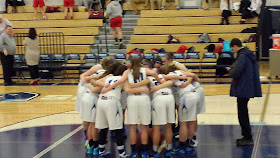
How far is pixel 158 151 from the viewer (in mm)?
8508

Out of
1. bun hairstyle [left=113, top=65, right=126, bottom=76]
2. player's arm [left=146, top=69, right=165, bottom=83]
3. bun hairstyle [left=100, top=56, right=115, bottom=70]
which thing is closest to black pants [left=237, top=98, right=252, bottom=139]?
player's arm [left=146, top=69, right=165, bottom=83]

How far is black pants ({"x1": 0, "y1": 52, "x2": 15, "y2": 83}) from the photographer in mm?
16375

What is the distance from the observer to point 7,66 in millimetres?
16453

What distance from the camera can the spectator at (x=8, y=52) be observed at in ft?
52.2

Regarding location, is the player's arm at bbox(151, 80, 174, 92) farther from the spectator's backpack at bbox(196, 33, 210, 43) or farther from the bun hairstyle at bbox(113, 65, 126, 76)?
the spectator's backpack at bbox(196, 33, 210, 43)

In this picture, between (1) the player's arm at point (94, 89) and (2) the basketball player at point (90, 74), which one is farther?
(2) the basketball player at point (90, 74)

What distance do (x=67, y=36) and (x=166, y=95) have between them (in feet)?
37.9

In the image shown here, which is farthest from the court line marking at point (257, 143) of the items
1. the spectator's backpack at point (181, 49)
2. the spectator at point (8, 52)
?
the spectator at point (8, 52)

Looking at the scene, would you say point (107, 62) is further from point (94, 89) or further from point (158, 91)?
point (158, 91)

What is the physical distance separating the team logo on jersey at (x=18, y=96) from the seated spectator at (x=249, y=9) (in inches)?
308

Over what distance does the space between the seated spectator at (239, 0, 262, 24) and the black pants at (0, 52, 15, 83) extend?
26.2ft

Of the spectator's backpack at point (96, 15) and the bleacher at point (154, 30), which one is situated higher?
the spectator's backpack at point (96, 15)

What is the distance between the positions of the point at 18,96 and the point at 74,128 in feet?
14.8

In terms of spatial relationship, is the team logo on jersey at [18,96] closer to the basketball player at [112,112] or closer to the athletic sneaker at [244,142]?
the basketball player at [112,112]
